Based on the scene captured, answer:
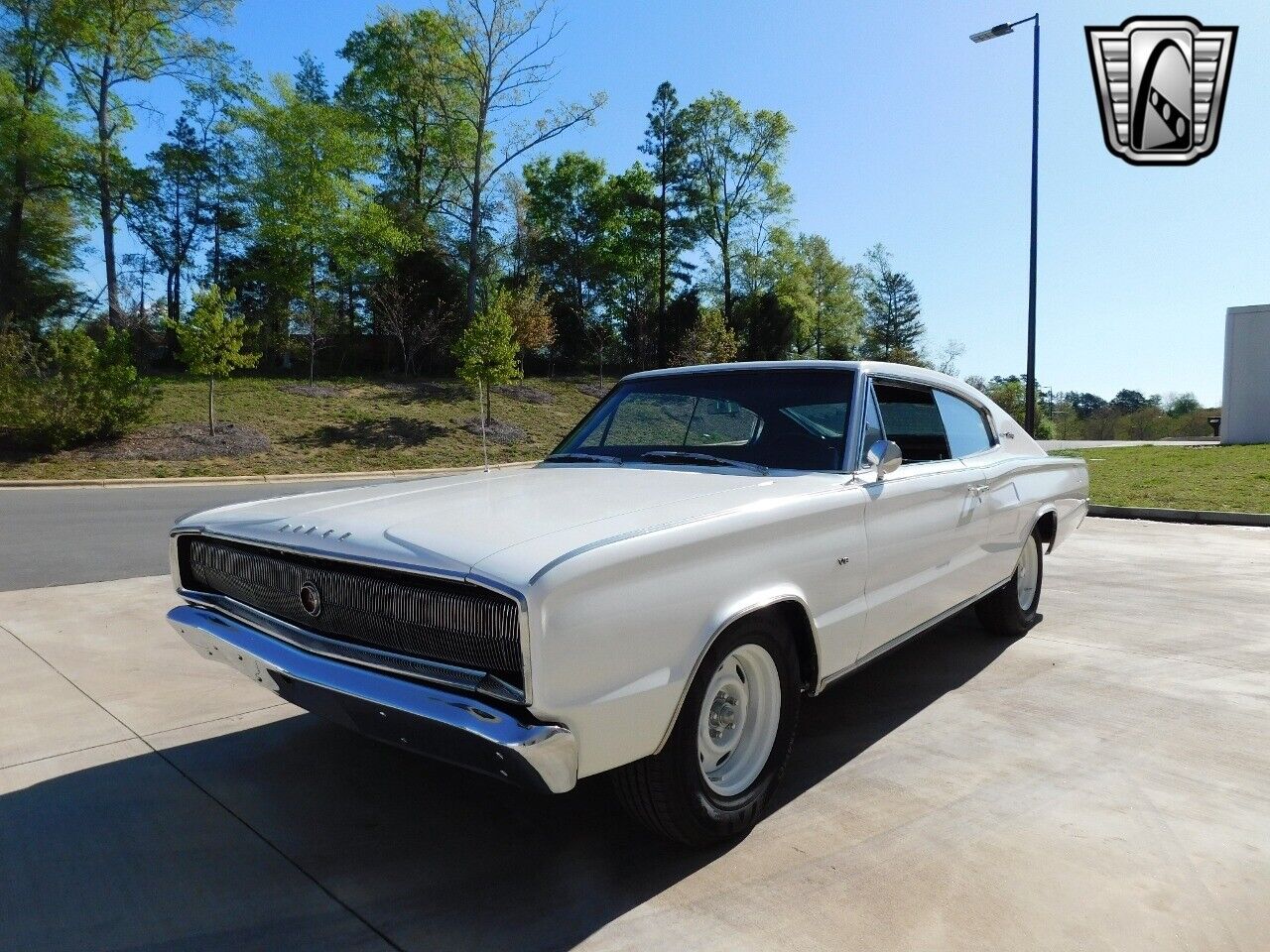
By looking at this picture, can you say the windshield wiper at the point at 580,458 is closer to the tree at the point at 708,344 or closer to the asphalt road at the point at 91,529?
the asphalt road at the point at 91,529

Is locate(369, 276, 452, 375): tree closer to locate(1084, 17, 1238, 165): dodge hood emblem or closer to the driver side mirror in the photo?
locate(1084, 17, 1238, 165): dodge hood emblem

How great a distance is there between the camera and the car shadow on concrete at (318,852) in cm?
232

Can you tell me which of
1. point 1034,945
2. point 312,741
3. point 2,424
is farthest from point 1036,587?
point 2,424

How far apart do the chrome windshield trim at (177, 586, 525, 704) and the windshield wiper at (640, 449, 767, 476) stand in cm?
151

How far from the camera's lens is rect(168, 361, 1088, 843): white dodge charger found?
2178 mm

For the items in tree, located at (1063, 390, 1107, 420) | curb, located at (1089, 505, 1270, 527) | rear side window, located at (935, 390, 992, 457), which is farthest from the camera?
tree, located at (1063, 390, 1107, 420)

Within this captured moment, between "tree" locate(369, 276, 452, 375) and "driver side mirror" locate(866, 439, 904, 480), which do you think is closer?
"driver side mirror" locate(866, 439, 904, 480)

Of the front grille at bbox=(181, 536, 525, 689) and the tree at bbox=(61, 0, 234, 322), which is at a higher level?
the tree at bbox=(61, 0, 234, 322)

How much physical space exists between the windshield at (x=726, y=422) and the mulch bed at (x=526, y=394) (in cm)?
2567

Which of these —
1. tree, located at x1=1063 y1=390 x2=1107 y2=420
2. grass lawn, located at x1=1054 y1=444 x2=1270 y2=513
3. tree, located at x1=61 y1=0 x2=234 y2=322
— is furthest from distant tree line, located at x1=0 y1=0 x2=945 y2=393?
tree, located at x1=1063 y1=390 x2=1107 y2=420

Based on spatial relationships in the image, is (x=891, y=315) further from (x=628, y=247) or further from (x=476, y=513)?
(x=476, y=513)

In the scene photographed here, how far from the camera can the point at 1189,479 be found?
46.6ft

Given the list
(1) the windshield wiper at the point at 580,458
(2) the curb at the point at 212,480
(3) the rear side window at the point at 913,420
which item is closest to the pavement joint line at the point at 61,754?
(1) the windshield wiper at the point at 580,458

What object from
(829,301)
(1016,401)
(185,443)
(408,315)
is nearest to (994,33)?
(185,443)
